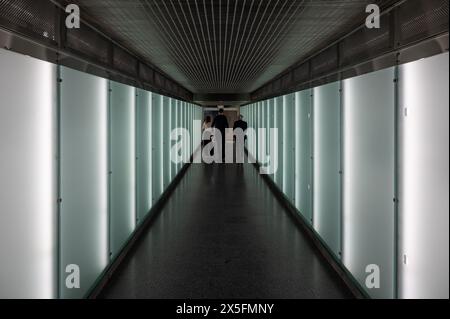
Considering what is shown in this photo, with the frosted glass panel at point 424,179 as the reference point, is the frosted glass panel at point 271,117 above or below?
above

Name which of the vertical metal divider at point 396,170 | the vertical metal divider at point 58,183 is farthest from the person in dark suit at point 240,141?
the vertical metal divider at point 58,183

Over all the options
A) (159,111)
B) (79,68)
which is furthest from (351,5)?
(159,111)

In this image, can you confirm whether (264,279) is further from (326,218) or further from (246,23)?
(246,23)

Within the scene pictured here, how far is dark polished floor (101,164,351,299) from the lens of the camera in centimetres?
422

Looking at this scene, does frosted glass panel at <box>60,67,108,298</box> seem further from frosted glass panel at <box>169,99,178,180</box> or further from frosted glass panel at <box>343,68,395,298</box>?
frosted glass panel at <box>169,99,178,180</box>

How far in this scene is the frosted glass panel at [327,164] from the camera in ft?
16.0

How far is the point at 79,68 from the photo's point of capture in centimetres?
373

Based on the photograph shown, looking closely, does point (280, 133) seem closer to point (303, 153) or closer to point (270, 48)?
point (303, 153)

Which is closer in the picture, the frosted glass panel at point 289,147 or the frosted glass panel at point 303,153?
the frosted glass panel at point 303,153

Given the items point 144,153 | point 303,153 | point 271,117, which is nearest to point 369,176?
point 303,153

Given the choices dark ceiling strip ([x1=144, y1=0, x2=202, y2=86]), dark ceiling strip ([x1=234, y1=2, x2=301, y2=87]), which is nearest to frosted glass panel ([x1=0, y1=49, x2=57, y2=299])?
dark ceiling strip ([x1=144, y1=0, x2=202, y2=86])

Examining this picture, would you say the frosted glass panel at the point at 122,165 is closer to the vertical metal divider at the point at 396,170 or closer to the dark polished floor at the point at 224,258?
the dark polished floor at the point at 224,258

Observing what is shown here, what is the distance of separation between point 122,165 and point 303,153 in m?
2.95

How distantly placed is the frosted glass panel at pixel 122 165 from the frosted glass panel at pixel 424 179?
3.01 meters
